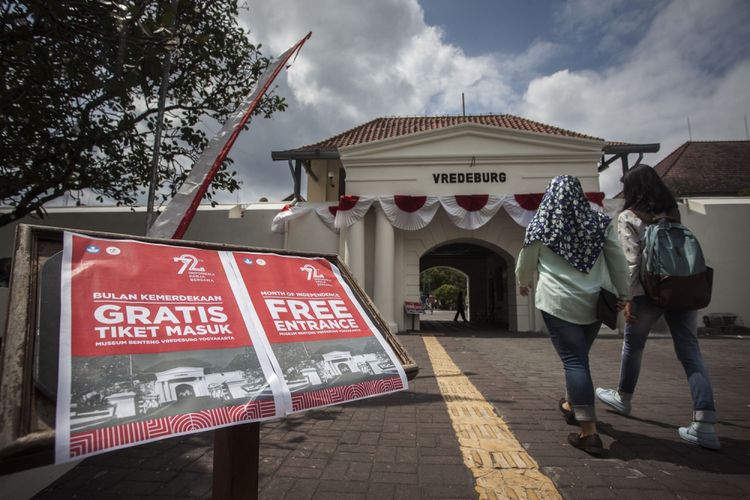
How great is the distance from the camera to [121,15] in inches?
127

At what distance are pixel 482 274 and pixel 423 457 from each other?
1848cm

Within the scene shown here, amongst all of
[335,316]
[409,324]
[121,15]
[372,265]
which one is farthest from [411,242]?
[335,316]

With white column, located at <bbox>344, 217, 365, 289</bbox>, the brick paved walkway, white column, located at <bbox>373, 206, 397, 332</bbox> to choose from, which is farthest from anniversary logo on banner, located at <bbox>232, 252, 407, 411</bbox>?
white column, located at <bbox>344, 217, 365, 289</bbox>

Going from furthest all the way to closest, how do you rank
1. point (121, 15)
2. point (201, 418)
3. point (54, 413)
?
1. point (121, 15)
2. point (201, 418)
3. point (54, 413)

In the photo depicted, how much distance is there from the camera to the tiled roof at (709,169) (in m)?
17.7

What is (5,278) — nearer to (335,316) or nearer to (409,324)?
(409,324)

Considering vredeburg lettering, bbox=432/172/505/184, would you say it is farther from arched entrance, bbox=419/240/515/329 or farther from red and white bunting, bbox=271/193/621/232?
arched entrance, bbox=419/240/515/329

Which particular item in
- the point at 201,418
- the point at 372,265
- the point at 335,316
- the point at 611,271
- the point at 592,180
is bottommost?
the point at 201,418

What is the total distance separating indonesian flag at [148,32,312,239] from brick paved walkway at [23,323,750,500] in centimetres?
174

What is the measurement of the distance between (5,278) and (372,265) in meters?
9.35

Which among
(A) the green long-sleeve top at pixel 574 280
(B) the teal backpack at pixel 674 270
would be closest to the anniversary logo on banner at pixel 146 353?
(A) the green long-sleeve top at pixel 574 280

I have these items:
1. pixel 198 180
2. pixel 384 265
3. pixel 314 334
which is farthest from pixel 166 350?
pixel 384 265

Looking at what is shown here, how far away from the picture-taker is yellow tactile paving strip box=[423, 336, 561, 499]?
1.78 metres

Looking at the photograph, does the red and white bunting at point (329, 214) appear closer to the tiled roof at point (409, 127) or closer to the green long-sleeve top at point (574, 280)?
the tiled roof at point (409, 127)
